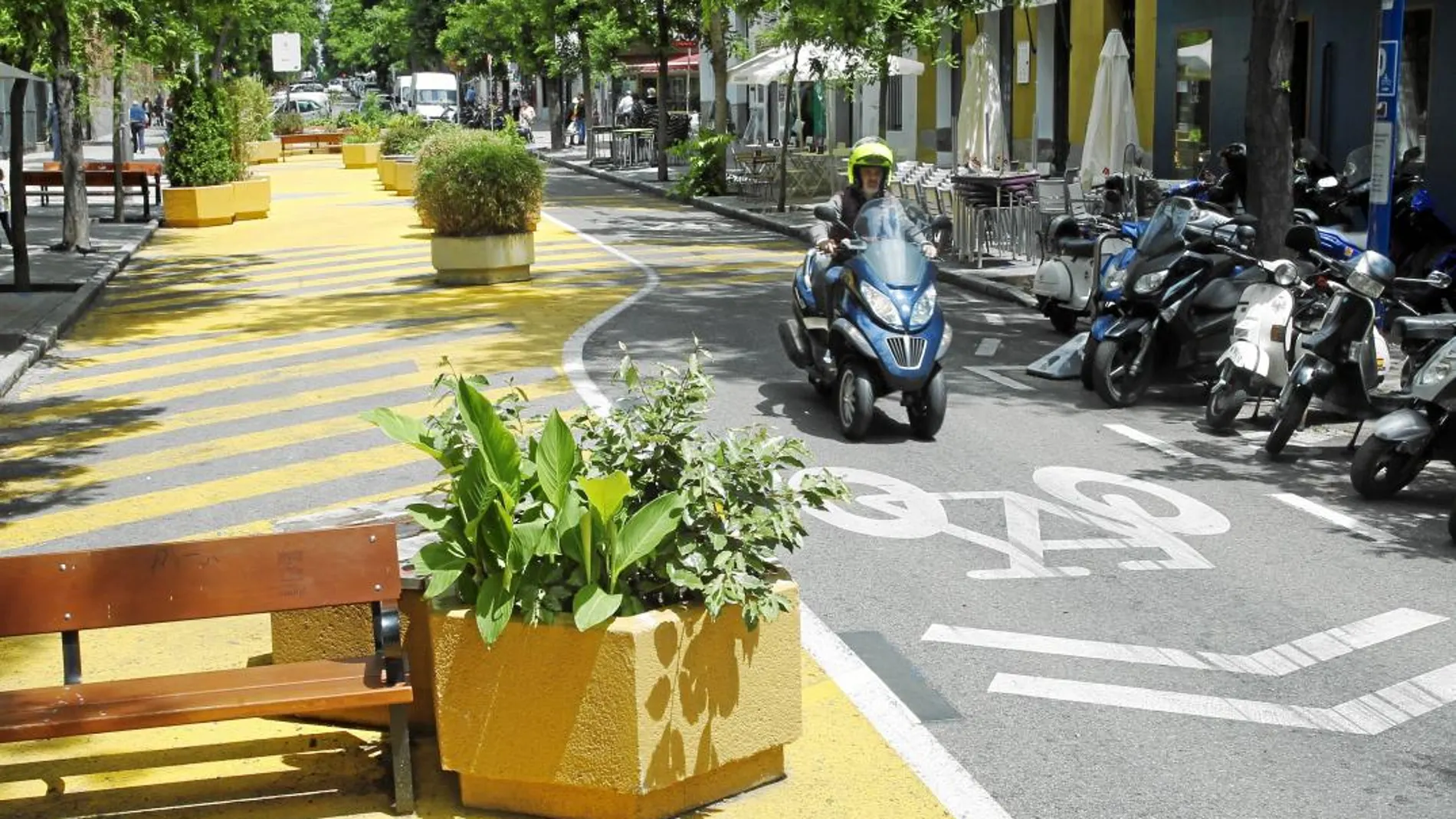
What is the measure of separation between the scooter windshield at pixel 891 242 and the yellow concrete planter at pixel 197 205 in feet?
63.3

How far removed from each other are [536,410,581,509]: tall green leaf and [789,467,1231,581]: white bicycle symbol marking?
9.63 feet

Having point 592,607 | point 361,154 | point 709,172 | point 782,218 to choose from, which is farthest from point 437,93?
point 592,607

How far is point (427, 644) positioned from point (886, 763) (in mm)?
1516

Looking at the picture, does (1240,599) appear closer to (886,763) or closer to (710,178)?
(886,763)

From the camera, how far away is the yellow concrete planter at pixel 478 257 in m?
19.6

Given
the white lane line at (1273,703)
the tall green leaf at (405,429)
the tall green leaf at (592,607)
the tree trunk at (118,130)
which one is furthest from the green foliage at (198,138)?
the tall green leaf at (592,607)

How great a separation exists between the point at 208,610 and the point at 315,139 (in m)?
53.1

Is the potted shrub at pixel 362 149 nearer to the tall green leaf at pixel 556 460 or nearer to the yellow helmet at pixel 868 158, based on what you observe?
the yellow helmet at pixel 868 158

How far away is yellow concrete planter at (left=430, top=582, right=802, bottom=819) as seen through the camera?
196 inches

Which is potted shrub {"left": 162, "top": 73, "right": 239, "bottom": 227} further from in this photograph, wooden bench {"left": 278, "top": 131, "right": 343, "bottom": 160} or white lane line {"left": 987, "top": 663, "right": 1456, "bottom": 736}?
wooden bench {"left": 278, "top": 131, "right": 343, "bottom": 160}

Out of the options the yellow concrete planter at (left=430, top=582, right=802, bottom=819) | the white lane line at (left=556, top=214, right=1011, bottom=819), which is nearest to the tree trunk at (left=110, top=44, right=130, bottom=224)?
the white lane line at (left=556, top=214, right=1011, bottom=819)

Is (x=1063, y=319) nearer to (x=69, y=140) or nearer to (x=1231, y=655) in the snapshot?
(x=1231, y=655)

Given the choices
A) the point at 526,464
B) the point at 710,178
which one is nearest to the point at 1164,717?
the point at 526,464

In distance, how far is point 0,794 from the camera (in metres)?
5.42
